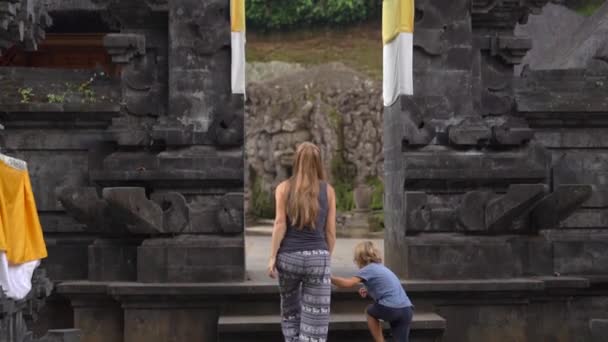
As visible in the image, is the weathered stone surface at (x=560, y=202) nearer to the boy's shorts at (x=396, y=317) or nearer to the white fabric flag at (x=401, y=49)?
the white fabric flag at (x=401, y=49)

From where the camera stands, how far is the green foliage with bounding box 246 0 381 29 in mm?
33812

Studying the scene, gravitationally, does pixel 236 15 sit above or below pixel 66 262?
above

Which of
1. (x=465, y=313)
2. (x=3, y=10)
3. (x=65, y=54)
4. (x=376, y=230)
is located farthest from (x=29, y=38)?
(x=376, y=230)

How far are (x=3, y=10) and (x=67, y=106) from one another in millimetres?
4198

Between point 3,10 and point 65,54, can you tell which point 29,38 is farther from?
point 65,54

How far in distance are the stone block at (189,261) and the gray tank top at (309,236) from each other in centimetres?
275

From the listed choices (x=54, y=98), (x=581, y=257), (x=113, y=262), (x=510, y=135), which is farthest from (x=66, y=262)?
(x=581, y=257)

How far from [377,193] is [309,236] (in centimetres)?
1958

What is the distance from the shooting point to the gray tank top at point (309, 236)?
659 cm

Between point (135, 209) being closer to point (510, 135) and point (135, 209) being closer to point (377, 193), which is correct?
point (510, 135)

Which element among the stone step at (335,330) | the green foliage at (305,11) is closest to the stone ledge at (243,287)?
the stone step at (335,330)

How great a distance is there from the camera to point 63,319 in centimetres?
999

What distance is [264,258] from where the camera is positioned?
45.5 feet

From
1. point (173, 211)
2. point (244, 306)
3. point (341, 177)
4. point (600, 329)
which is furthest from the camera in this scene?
point (341, 177)
